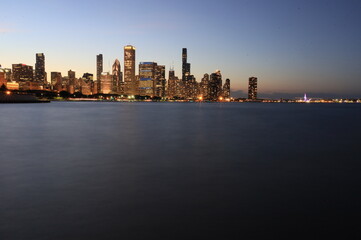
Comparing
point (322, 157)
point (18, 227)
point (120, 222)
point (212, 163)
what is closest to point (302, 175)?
point (212, 163)

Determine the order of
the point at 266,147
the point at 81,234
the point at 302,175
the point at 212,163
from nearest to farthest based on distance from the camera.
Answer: the point at 81,234 → the point at 302,175 → the point at 212,163 → the point at 266,147

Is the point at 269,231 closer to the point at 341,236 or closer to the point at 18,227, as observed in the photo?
the point at 341,236

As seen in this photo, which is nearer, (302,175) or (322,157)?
(302,175)

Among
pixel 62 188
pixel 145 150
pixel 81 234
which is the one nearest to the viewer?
pixel 81 234

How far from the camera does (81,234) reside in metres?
7.89

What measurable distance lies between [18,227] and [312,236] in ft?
25.3

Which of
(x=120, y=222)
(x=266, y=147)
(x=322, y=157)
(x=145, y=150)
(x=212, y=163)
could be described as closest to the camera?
(x=120, y=222)

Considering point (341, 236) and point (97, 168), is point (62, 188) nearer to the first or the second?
point (97, 168)

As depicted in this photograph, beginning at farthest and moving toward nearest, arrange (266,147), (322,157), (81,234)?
(266,147), (322,157), (81,234)

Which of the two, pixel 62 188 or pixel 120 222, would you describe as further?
pixel 62 188

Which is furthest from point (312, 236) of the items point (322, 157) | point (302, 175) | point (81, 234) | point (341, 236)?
point (322, 157)

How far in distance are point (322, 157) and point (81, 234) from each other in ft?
57.7

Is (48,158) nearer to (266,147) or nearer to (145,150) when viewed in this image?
(145,150)

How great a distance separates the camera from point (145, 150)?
2295 centimetres
